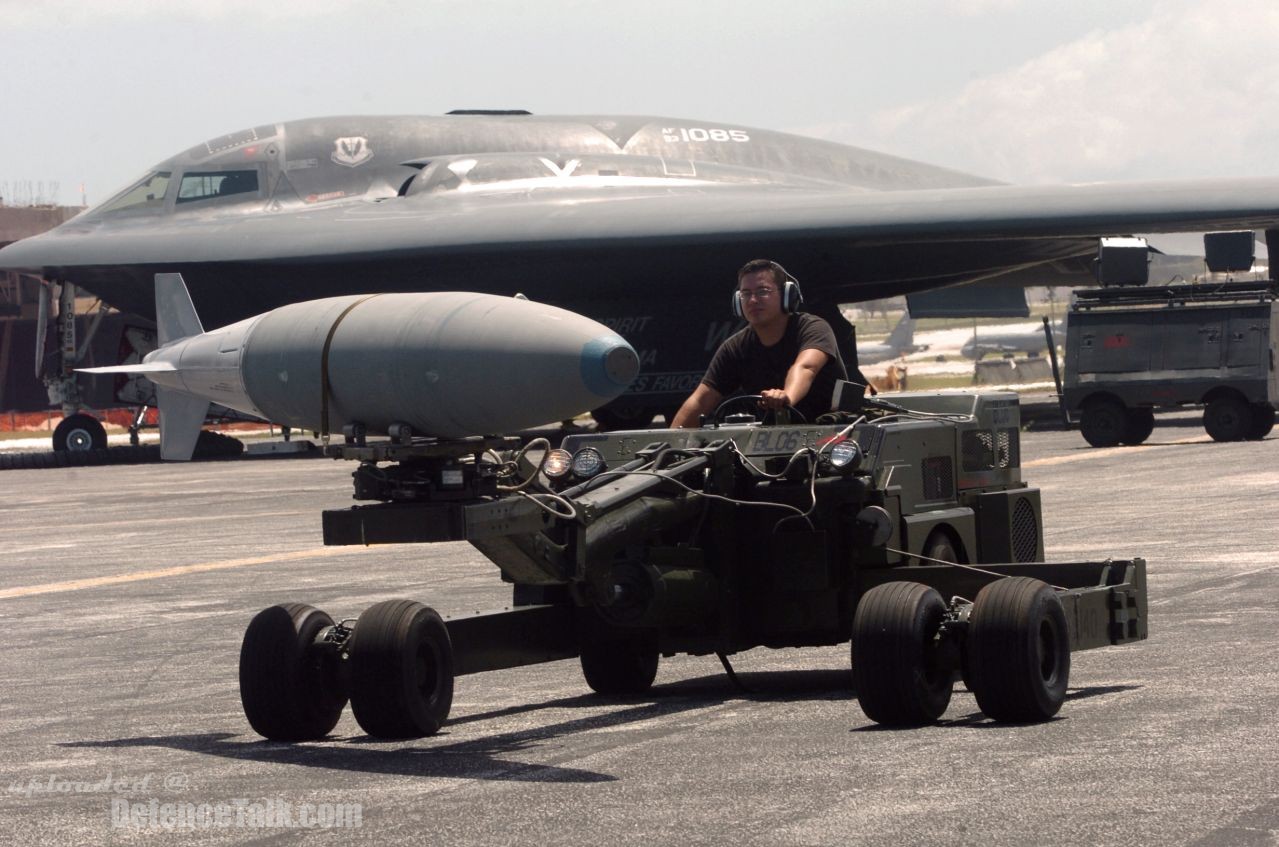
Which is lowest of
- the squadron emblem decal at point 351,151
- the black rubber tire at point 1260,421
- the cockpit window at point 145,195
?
the black rubber tire at point 1260,421

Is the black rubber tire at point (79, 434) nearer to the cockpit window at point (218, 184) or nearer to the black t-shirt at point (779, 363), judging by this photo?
the cockpit window at point (218, 184)

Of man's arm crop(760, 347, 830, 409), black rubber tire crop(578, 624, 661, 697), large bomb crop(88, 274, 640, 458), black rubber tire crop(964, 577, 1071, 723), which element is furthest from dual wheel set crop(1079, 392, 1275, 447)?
large bomb crop(88, 274, 640, 458)

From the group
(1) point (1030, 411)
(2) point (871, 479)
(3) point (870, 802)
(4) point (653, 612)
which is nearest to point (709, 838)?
(3) point (870, 802)

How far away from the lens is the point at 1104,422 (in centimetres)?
2886

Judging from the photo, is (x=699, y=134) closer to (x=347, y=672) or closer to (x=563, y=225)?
(x=563, y=225)

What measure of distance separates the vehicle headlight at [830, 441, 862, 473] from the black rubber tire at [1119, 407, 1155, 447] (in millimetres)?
21358

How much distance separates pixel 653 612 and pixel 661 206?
891 inches

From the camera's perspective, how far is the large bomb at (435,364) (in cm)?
792

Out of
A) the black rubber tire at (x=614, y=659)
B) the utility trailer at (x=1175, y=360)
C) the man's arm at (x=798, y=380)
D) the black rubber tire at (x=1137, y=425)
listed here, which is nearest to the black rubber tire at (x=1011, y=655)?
the man's arm at (x=798, y=380)

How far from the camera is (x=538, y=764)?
7.27 m

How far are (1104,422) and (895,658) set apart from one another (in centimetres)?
2218

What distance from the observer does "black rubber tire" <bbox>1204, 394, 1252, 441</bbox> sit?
2847 cm

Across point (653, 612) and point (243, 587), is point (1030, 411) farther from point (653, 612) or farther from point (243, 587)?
point (653, 612)

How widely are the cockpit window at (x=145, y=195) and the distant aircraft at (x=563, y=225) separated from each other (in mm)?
39
